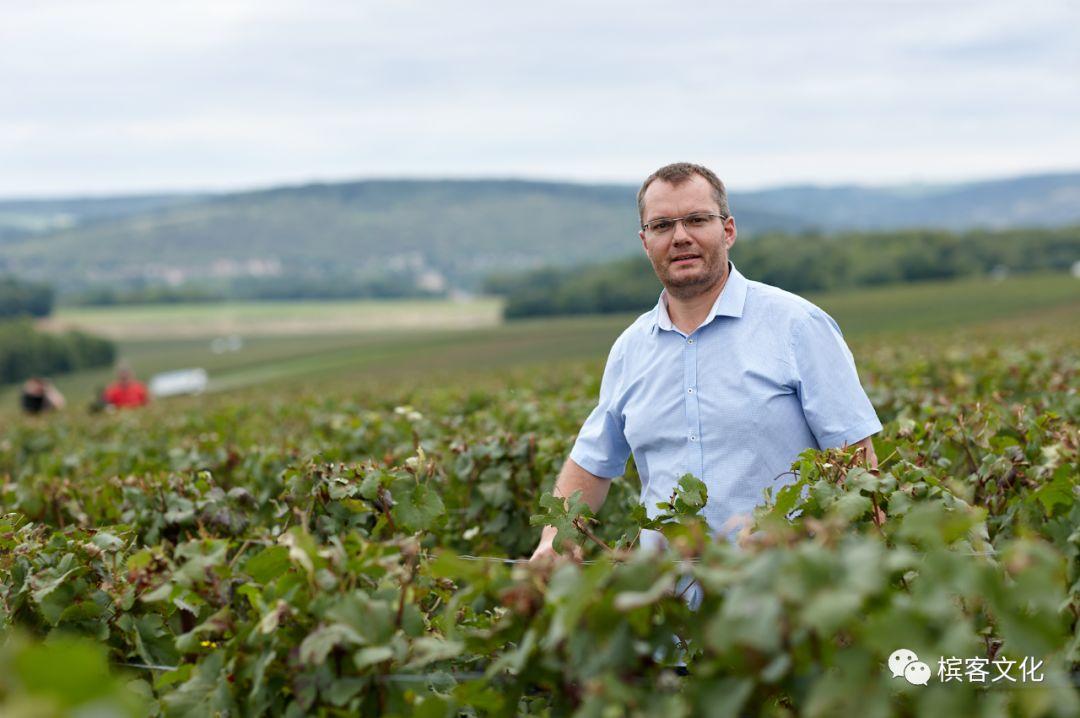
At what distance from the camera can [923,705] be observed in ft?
5.33

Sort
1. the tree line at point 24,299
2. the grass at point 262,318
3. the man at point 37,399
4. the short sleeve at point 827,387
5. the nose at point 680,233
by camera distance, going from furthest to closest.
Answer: the tree line at point 24,299, the grass at point 262,318, the man at point 37,399, the nose at point 680,233, the short sleeve at point 827,387

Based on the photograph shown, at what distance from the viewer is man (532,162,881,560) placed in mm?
3809

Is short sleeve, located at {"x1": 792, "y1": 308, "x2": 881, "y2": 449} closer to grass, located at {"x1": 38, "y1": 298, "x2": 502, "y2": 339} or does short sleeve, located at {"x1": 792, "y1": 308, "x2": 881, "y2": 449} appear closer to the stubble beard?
the stubble beard

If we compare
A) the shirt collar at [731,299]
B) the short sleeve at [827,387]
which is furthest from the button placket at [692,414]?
the short sleeve at [827,387]

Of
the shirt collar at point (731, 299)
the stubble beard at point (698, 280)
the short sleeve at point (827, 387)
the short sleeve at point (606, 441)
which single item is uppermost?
the stubble beard at point (698, 280)

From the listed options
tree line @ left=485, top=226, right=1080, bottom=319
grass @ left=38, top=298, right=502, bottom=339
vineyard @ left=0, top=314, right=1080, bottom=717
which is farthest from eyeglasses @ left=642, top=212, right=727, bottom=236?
grass @ left=38, top=298, right=502, bottom=339

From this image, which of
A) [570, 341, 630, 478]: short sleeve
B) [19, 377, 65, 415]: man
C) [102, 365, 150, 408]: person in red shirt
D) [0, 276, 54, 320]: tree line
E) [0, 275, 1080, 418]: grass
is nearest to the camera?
[570, 341, 630, 478]: short sleeve

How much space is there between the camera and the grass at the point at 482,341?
63.5 meters

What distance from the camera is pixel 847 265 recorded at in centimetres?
11538

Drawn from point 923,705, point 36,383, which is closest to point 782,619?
point 923,705

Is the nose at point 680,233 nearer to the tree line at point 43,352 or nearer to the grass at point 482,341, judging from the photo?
the grass at point 482,341

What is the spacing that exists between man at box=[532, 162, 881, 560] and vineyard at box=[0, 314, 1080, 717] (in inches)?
14.5

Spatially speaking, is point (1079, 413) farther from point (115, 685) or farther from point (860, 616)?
point (115, 685)

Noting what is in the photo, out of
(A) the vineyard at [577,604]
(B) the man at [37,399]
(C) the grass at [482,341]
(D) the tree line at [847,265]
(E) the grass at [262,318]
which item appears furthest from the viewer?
(D) the tree line at [847,265]
